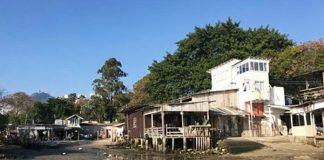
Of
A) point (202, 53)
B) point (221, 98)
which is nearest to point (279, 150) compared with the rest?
point (221, 98)

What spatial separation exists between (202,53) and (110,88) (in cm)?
3464

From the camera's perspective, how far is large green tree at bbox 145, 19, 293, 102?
2363 inches

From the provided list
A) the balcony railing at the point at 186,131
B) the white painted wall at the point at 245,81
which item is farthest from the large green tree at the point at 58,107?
the balcony railing at the point at 186,131

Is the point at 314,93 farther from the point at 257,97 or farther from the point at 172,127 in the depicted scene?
the point at 172,127

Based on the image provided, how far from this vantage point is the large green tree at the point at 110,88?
299 ft

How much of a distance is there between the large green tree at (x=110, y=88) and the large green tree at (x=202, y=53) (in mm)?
27196

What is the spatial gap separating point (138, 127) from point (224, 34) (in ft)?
77.8

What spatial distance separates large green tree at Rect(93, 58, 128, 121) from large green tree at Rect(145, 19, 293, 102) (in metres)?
27.2

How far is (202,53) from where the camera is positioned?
64.1 m

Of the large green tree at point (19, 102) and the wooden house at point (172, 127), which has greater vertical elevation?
the large green tree at point (19, 102)

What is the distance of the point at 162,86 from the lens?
62969 millimetres

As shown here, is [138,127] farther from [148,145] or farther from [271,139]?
[271,139]

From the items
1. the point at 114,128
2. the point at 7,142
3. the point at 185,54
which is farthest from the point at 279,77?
the point at 7,142

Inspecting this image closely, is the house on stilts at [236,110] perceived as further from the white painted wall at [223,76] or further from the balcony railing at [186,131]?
the balcony railing at [186,131]
